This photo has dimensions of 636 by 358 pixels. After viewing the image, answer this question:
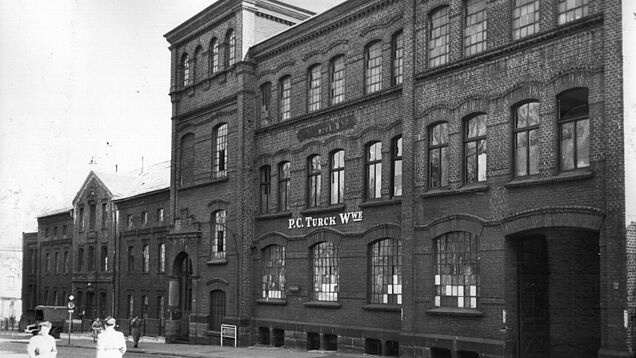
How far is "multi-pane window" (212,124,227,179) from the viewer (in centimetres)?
3728

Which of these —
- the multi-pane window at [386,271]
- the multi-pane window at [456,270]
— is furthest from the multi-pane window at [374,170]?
the multi-pane window at [456,270]

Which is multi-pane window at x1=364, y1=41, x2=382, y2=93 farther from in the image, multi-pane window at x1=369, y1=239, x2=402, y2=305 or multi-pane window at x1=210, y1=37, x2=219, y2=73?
multi-pane window at x1=210, y1=37, x2=219, y2=73

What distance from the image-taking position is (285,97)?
113 feet

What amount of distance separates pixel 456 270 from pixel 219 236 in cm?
1518

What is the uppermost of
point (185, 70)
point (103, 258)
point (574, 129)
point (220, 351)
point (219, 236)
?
point (185, 70)

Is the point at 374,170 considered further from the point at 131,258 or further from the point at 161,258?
the point at 131,258

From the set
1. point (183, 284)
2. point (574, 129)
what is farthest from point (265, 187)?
point (574, 129)

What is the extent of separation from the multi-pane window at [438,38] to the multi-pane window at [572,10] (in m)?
4.45

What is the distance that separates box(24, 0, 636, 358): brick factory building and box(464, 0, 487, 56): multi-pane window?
52 mm

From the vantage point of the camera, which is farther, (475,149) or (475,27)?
(475,27)

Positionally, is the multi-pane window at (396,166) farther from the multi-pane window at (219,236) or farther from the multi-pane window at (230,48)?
the multi-pane window at (230,48)

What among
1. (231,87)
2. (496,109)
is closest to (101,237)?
(231,87)

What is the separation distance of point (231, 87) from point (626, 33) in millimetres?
20081

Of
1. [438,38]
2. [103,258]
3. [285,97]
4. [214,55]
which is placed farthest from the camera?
[103,258]
